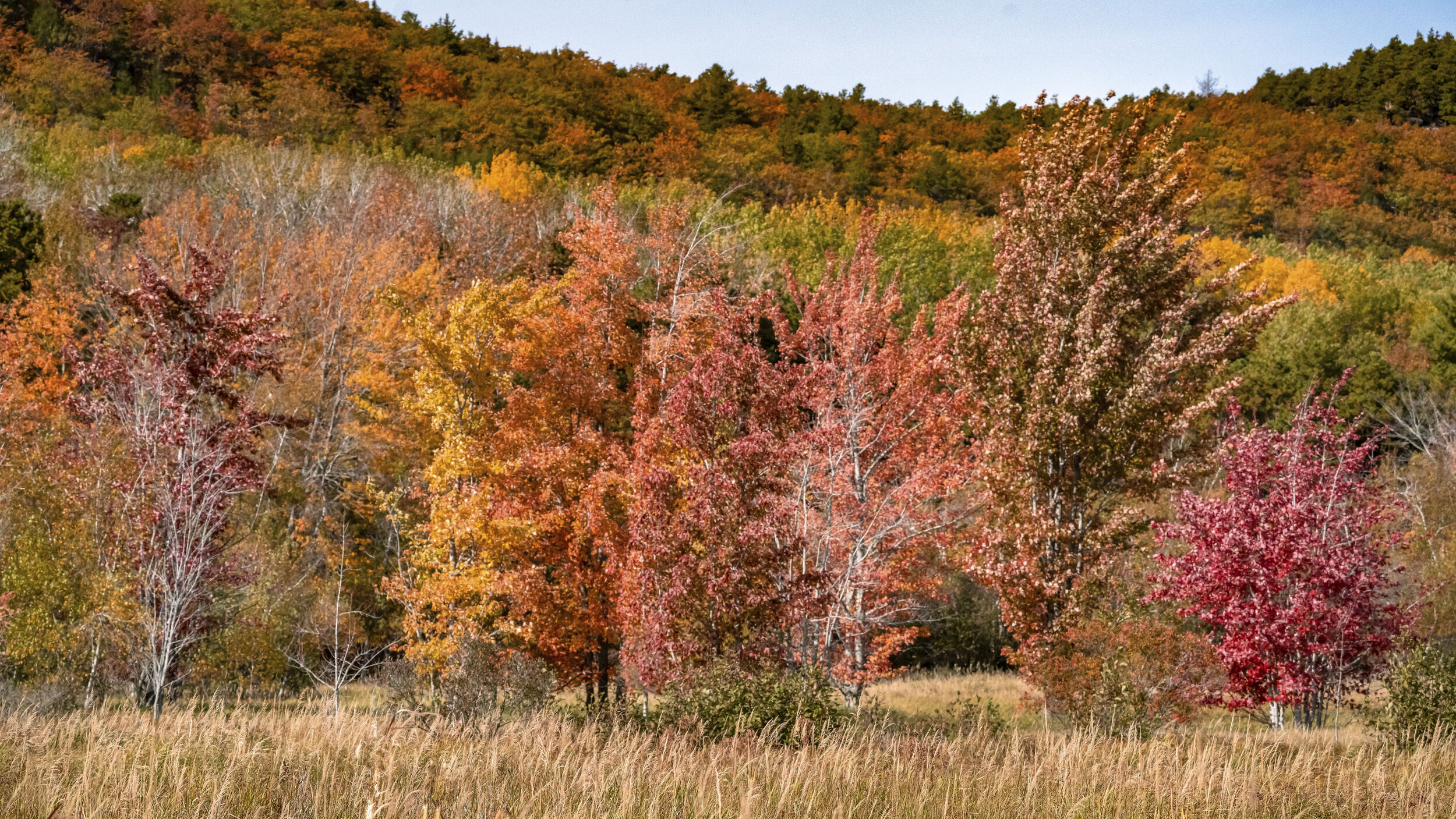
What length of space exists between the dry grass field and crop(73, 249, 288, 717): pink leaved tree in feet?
16.1

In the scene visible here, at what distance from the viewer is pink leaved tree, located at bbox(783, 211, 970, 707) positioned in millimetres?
15266

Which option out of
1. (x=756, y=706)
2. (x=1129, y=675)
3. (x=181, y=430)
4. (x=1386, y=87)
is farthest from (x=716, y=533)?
(x=1386, y=87)

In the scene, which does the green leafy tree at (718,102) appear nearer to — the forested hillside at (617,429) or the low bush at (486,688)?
the forested hillside at (617,429)

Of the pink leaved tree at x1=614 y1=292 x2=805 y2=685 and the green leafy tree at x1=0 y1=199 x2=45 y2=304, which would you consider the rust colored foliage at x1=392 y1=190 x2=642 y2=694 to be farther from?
the green leafy tree at x1=0 y1=199 x2=45 y2=304

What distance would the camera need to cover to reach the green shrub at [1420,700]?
32.1 feet

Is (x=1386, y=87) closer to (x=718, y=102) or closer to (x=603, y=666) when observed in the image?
(x=718, y=102)

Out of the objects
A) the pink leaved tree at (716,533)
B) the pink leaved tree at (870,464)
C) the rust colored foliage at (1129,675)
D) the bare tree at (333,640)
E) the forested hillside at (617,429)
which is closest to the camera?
the rust colored foliage at (1129,675)

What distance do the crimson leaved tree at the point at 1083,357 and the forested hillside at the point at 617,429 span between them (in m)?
0.06

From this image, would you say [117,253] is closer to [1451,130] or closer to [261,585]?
[261,585]

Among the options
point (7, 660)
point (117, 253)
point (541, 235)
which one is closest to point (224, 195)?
point (117, 253)

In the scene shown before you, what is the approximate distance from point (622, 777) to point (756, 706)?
270 cm

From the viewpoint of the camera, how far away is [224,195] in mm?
40094

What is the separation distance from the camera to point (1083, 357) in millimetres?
12578

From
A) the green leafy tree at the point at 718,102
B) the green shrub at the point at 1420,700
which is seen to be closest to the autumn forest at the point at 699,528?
the green shrub at the point at 1420,700
